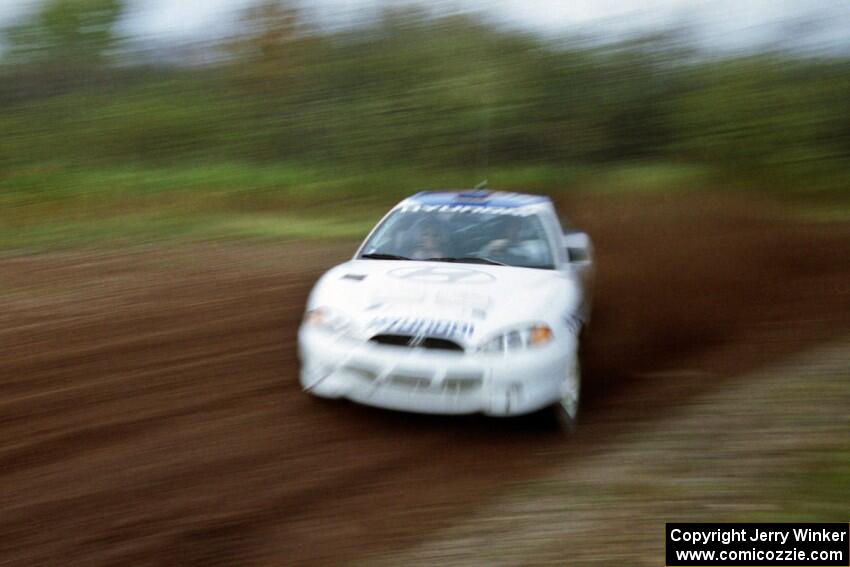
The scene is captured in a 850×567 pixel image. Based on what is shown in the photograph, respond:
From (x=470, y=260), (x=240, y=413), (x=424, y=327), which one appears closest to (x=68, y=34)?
(x=470, y=260)

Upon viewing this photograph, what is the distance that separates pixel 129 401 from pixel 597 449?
3.27m

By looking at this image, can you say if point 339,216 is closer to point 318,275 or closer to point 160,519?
point 318,275

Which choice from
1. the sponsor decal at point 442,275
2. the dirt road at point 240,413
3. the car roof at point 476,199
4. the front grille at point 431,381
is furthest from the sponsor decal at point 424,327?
the car roof at point 476,199

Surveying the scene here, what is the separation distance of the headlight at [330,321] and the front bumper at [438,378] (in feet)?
0.22

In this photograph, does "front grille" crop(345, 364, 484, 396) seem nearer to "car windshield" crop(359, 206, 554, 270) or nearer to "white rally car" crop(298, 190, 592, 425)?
"white rally car" crop(298, 190, 592, 425)

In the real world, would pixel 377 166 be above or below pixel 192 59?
below

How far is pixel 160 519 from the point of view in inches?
177

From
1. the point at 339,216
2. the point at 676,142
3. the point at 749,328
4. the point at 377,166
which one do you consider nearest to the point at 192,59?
the point at 377,166

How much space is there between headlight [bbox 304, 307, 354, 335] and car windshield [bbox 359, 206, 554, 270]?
104cm

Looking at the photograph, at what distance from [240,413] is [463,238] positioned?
2.22 metres

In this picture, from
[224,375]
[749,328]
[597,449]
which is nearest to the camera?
[597,449]

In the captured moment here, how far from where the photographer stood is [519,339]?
5535 millimetres

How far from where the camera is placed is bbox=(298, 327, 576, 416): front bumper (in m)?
5.38

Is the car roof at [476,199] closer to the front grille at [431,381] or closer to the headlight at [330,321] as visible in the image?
the headlight at [330,321]
